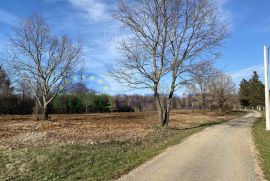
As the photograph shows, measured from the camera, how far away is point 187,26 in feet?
86.9

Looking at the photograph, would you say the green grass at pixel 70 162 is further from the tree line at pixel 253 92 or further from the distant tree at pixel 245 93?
the distant tree at pixel 245 93

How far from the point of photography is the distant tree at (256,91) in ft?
367

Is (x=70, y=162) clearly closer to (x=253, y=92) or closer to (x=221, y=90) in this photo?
(x=221, y=90)

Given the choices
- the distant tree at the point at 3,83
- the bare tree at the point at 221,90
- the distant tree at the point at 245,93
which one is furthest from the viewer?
the distant tree at the point at 245,93

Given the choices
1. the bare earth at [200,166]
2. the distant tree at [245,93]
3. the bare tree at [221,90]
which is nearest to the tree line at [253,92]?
the distant tree at [245,93]

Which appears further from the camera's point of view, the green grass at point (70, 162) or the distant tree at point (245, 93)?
the distant tree at point (245, 93)

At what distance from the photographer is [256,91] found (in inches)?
4429

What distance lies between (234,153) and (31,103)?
73.0m

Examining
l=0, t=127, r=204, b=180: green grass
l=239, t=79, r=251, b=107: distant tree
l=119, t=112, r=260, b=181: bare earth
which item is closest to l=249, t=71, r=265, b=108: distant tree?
l=239, t=79, r=251, b=107: distant tree

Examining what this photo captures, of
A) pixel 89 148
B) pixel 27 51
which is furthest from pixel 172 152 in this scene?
pixel 27 51

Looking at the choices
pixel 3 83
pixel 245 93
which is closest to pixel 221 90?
pixel 3 83

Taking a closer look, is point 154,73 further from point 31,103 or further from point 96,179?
point 31,103

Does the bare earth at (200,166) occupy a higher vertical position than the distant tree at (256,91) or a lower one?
lower

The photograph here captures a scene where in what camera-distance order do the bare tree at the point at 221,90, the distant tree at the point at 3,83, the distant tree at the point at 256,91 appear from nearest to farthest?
the distant tree at the point at 3,83
the bare tree at the point at 221,90
the distant tree at the point at 256,91
